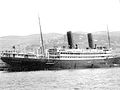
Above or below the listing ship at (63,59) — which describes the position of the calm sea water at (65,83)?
below

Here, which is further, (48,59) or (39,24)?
(39,24)

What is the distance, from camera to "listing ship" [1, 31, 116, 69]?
294 feet

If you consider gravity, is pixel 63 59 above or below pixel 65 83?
above

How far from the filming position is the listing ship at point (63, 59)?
89750 mm

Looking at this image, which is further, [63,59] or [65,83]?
[63,59]

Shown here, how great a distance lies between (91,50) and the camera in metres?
99.1

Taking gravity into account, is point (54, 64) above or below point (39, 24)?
below

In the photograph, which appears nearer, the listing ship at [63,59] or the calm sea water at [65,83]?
the calm sea water at [65,83]

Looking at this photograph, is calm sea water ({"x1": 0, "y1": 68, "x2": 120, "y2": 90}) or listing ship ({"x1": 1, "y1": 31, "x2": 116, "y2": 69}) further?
listing ship ({"x1": 1, "y1": 31, "x2": 116, "y2": 69})

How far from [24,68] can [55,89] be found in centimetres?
4656

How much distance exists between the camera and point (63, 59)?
92.9 meters

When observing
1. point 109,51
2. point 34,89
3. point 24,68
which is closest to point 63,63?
point 24,68

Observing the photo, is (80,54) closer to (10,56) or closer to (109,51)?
(109,51)

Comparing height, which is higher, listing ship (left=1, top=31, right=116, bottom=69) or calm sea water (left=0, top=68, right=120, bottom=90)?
listing ship (left=1, top=31, right=116, bottom=69)
